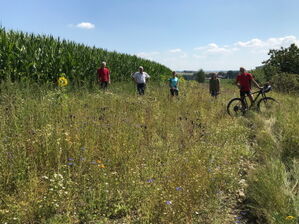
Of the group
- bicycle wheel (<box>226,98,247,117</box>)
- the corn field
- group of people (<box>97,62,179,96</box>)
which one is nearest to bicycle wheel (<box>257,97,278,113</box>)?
bicycle wheel (<box>226,98,247,117</box>)

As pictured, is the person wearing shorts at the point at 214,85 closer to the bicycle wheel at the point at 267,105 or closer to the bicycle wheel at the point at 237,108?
the bicycle wheel at the point at 237,108

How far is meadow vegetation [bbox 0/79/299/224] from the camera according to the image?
113 inches

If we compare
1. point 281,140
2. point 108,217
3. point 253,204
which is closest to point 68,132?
point 108,217

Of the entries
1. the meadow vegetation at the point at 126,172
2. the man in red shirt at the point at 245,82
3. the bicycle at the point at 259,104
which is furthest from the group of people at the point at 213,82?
the meadow vegetation at the point at 126,172

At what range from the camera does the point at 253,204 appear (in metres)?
3.20

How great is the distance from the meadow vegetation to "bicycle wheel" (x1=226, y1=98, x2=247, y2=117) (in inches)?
144

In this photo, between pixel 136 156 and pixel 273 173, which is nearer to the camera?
pixel 273 173

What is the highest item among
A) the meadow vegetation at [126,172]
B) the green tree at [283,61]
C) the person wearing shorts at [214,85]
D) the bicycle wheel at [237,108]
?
the green tree at [283,61]

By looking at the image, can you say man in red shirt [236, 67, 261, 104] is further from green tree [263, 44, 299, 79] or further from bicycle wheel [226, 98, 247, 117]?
green tree [263, 44, 299, 79]

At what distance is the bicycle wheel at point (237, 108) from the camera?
938 cm

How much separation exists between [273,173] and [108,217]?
2.23 metres

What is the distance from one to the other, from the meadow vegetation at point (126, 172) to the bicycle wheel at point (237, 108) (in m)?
3.66

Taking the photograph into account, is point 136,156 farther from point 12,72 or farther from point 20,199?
point 12,72

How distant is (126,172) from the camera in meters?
3.62
